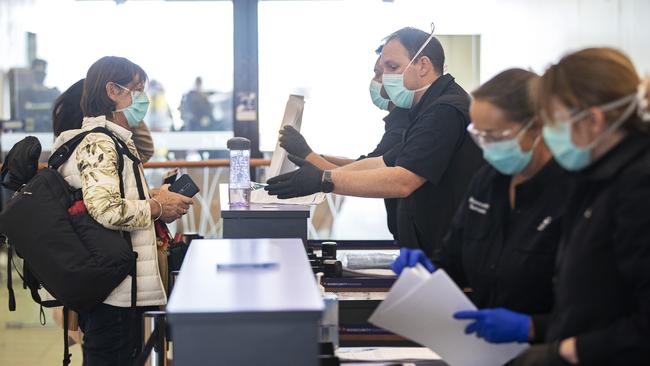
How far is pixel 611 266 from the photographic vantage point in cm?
149

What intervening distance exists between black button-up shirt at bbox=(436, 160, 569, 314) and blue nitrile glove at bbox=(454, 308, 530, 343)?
0.37 ft

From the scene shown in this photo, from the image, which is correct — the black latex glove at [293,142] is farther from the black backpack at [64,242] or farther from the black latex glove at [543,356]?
the black latex glove at [543,356]

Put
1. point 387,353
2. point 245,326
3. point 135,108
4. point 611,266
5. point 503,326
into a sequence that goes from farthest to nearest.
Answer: point 135,108 → point 387,353 → point 503,326 → point 611,266 → point 245,326

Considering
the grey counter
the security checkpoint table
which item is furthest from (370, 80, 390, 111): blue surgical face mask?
the security checkpoint table

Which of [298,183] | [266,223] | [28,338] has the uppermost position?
[298,183]

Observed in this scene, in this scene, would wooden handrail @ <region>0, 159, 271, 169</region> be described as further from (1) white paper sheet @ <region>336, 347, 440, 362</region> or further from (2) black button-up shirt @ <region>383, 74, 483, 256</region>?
(1) white paper sheet @ <region>336, 347, 440, 362</region>

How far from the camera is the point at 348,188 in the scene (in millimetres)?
2723

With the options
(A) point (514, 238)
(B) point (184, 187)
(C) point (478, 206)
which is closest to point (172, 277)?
(B) point (184, 187)

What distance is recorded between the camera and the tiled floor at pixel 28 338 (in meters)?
4.47

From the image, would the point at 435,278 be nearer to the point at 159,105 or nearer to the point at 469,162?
the point at 469,162

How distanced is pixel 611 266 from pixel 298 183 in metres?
1.29

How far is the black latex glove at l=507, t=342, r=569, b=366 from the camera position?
1547mm

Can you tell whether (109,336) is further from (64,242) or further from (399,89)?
(399,89)

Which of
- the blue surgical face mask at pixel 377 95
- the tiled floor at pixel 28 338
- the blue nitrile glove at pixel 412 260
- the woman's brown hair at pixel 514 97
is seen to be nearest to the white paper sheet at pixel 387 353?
the blue nitrile glove at pixel 412 260
